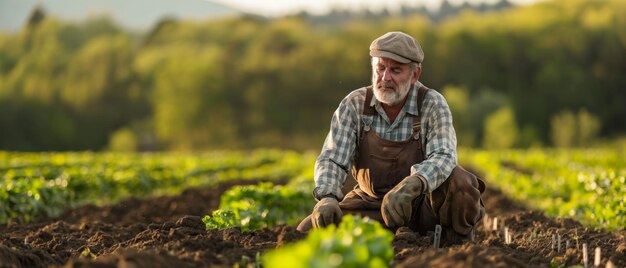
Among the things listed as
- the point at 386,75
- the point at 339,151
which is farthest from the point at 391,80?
the point at 339,151

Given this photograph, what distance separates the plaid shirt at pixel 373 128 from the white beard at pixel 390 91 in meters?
0.14

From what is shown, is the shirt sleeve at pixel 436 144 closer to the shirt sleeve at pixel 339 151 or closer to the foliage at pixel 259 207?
the shirt sleeve at pixel 339 151

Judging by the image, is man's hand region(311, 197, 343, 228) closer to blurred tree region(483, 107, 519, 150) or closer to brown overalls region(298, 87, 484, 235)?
brown overalls region(298, 87, 484, 235)

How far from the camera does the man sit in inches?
233

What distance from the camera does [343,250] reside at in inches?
129

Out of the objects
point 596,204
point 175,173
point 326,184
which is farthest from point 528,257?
point 175,173

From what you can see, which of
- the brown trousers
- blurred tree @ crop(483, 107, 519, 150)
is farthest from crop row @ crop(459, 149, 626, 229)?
blurred tree @ crop(483, 107, 519, 150)

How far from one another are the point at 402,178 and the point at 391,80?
0.65 m

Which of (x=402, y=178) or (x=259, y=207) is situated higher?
(x=402, y=178)

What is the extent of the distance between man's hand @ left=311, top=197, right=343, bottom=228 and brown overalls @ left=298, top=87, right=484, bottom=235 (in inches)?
12.4

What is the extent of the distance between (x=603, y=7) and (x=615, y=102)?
10.8 m

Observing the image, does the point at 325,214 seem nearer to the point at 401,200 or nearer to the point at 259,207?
the point at 401,200

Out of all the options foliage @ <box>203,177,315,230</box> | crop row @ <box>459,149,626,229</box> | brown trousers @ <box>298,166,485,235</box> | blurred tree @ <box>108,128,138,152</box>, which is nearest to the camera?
brown trousers @ <box>298,166,485,235</box>

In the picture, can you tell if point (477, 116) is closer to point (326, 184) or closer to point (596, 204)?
point (596, 204)
